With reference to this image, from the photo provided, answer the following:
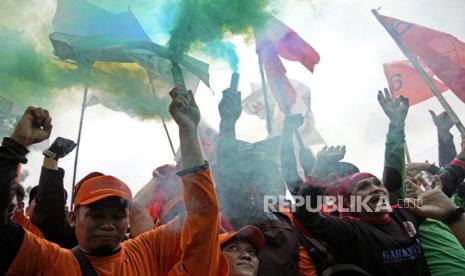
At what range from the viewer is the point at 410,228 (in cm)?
301

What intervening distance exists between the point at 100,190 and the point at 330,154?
170 centimetres

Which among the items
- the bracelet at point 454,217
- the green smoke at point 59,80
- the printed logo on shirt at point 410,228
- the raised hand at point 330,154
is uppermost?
the green smoke at point 59,80

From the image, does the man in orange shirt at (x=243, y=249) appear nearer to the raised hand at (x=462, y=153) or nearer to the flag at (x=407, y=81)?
the raised hand at (x=462, y=153)

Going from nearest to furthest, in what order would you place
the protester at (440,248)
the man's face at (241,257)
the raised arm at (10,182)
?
the raised arm at (10,182)
the man's face at (241,257)
the protester at (440,248)

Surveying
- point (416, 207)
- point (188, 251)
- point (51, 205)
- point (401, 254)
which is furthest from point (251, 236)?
point (416, 207)

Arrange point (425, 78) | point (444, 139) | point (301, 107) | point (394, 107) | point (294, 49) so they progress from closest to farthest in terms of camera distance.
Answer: point (394, 107) < point (444, 139) < point (294, 49) < point (425, 78) < point (301, 107)

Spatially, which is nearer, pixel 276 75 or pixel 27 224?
pixel 27 224

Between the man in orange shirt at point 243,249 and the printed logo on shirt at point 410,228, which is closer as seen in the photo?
the man in orange shirt at point 243,249

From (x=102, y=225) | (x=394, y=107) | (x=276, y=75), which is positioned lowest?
(x=102, y=225)

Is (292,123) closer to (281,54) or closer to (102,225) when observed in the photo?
(102,225)

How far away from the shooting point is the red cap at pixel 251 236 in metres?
2.49

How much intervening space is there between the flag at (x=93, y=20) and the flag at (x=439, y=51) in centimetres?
473

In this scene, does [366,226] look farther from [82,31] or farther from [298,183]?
[82,31]

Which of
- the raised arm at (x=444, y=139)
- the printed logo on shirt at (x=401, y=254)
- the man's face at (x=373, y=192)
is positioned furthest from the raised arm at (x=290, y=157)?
the raised arm at (x=444, y=139)
